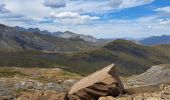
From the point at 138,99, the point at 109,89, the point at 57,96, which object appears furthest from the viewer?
the point at 57,96

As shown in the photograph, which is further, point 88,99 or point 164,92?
point 88,99

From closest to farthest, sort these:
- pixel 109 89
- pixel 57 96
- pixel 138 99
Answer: pixel 138 99 → pixel 109 89 → pixel 57 96

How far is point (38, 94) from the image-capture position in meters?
43.6

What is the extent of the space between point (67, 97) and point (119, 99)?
6.37 metres

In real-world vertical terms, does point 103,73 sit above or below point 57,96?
above

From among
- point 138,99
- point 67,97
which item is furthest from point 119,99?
point 67,97

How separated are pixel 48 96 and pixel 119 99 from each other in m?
11.0

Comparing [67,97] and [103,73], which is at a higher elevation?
[103,73]

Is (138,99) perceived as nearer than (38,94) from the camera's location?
Yes

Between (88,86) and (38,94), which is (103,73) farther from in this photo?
(38,94)

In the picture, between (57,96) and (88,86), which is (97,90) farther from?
(57,96)

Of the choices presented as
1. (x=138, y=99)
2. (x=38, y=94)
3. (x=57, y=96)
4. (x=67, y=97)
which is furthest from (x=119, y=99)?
(x=38, y=94)

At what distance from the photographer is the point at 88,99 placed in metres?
37.7

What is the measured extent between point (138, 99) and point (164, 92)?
2.47 m
